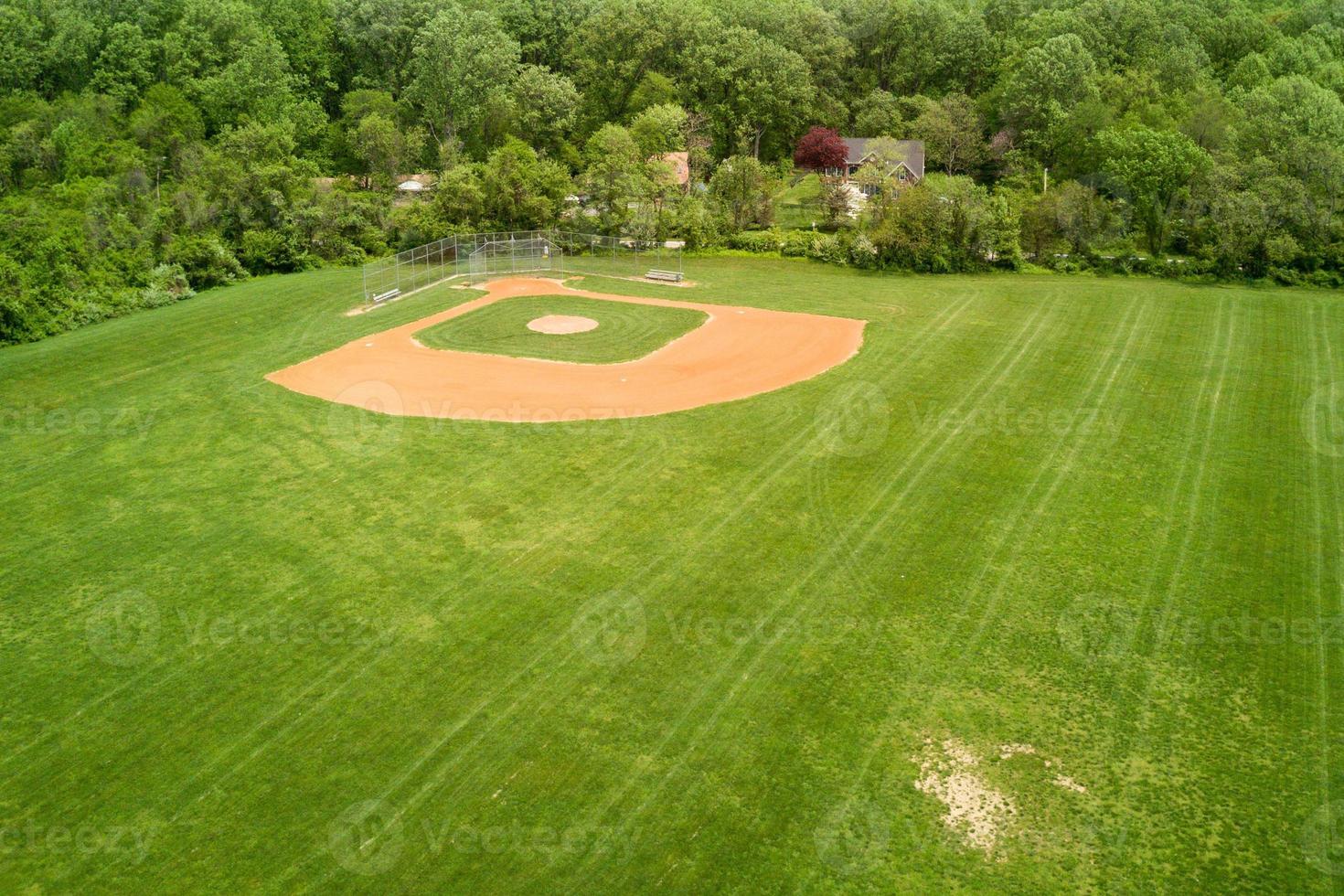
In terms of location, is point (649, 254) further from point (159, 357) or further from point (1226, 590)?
point (1226, 590)

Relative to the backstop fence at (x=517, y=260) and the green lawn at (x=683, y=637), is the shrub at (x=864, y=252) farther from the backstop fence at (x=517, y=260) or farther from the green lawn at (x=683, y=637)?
the green lawn at (x=683, y=637)

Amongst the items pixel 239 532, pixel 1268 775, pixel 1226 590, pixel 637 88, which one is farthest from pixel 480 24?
pixel 1268 775

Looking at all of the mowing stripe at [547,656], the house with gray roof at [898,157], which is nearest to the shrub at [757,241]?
the house with gray roof at [898,157]

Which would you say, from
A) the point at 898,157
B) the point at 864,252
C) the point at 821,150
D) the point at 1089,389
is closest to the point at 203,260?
the point at 864,252

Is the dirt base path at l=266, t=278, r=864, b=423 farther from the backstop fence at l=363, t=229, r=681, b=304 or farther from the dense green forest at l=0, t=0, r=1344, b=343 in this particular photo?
the dense green forest at l=0, t=0, r=1344, b=343

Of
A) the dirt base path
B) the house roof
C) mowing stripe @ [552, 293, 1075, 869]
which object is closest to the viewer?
mowing stripe @ [552, 293, 1075, 869]

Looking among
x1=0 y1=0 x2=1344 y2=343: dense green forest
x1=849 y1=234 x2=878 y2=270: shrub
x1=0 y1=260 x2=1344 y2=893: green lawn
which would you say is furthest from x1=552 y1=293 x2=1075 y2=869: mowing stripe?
x1=0 y1=0 x2=1344 y2=343: dense green forest

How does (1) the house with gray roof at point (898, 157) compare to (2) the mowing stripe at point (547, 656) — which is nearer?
(2) the mowing stripe at point (547, 656)
